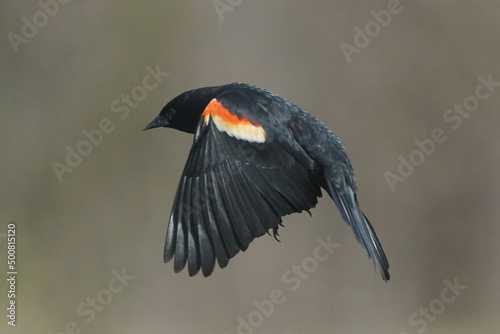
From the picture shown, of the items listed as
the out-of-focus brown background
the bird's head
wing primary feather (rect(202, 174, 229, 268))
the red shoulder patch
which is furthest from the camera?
the out-of-focus brown background

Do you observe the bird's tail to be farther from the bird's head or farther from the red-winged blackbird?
the bird's head

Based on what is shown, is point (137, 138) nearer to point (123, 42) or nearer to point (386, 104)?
point (123, 42)

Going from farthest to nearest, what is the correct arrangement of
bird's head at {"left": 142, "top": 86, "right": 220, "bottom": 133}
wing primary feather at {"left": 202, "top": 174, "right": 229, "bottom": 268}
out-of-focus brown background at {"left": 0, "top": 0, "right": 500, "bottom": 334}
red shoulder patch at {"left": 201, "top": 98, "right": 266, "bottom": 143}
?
1. out-of-focus brown background at {"left": 0, "top": 0, "right": 500, "bottom": 334}
2. bird's head at {"left": 142, "top": 86, "right": 220, "bottom": 133}
3. red shoulder patch at {"left": 201, "top": 98, "right": 266, "bottom": 143}
4. wing primary feather at {"left": 202, "top": 174, "right": 229, "bottom": 268}

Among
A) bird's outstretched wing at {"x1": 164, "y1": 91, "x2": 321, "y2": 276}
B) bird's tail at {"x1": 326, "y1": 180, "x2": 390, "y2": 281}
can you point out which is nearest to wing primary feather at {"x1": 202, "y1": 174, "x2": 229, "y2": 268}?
bird's outstretched wing at {"x1": 164, "y1": 91, "x2": 321, "y2": 276}

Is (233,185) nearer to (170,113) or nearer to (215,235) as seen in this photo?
(215,235)

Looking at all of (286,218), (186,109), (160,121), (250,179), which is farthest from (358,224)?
(286,218)

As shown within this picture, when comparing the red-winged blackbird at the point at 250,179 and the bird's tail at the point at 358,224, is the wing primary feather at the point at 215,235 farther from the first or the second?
the bird's tail at the point at 358,224

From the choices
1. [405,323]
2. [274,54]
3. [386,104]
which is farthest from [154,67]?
[405,323]
